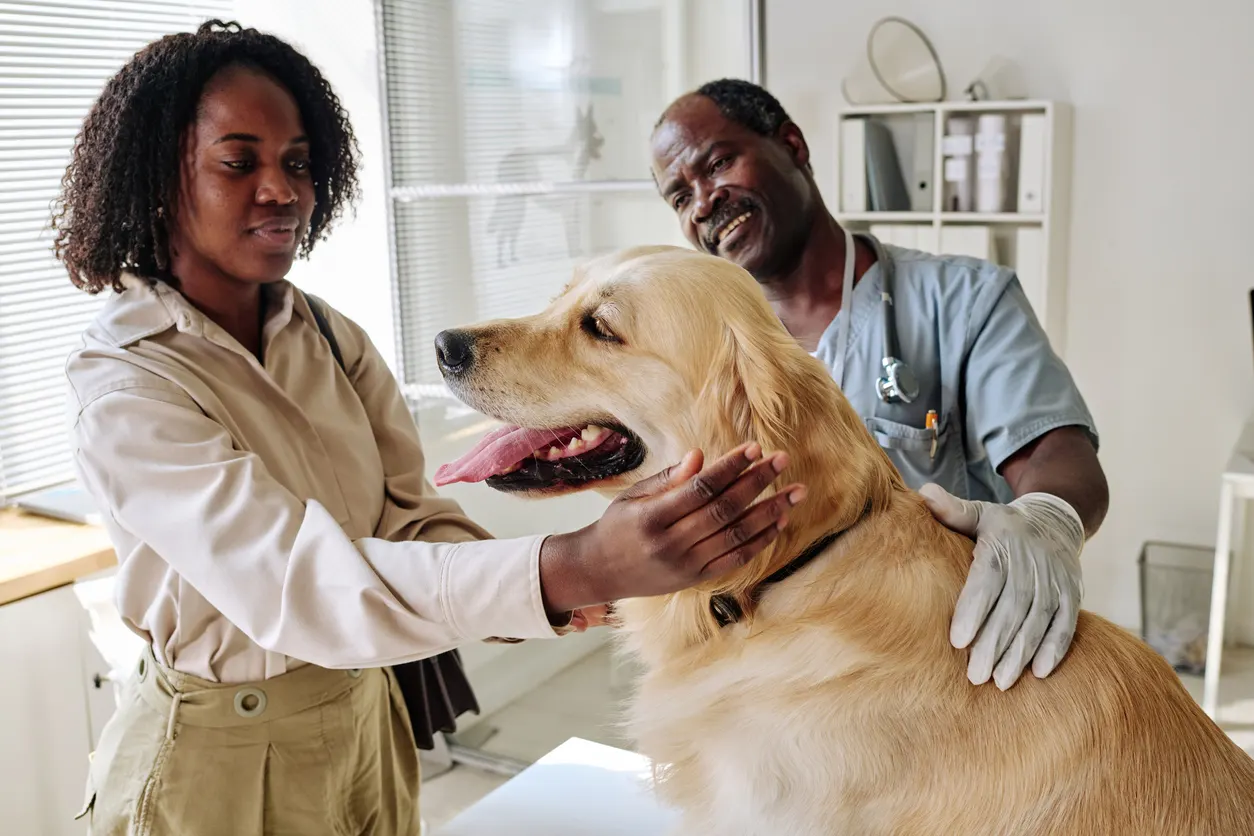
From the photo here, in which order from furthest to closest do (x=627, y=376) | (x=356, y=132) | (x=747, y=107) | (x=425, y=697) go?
(x=356, y=132), (x=747, y=107), (x=425, y=697), (x=627, y=376)

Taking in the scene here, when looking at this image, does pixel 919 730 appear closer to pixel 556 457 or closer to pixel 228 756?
pixel 556 457

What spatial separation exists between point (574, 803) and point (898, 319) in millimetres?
895

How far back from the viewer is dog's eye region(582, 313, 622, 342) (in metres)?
1.20

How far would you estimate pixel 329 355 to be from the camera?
1509 millimetres

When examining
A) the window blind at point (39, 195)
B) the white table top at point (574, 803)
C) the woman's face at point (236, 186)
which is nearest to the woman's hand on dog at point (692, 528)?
the white table top at point (574, 803)

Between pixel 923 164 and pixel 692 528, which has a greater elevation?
pixel 923 164

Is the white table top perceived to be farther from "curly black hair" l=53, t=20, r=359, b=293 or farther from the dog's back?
"curly black hair" l=53, t=20, r=359, b=293

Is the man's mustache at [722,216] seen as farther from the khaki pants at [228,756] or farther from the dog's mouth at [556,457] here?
the khaki pants at [228,756]

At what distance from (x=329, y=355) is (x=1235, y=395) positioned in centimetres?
339

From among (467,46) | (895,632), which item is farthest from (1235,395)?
(895,632)

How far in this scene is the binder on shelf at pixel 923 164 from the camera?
12.1 ft

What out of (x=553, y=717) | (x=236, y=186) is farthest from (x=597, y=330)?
(x=553, y=717)

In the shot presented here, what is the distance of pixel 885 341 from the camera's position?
5.44 ft

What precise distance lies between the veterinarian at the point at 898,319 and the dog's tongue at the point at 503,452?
0.60 m
